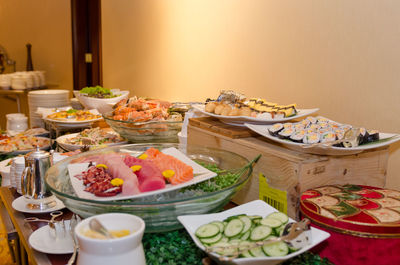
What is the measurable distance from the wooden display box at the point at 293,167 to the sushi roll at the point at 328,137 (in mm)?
50

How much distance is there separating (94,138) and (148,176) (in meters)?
1.08

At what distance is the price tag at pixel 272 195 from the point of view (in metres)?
1.07

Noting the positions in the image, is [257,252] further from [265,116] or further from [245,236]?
[265,116]

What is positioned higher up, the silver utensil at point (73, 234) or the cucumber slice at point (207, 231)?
the cucumber slice at point (207, 231)

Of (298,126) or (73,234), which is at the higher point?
(298,126)

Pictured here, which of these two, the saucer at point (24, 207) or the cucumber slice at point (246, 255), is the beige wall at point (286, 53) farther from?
the saucer at point (24, 207)

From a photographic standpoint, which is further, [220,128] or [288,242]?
[220,128]

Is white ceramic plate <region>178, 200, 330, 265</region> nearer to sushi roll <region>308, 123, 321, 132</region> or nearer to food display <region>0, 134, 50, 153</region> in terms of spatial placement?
sushi roll <region>308, 123, 321, 132</region>

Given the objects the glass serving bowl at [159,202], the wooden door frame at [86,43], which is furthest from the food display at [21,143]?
the wooden door frame at [86,43]

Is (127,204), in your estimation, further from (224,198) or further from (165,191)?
(224,198)

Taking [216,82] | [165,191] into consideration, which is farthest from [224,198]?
[216,82]

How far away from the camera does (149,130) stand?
1.77 m

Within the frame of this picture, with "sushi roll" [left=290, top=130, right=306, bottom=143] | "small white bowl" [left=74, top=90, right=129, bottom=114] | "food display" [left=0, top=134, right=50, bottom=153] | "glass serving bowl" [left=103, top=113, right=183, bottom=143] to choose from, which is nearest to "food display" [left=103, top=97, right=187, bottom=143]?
"glass serving bowl" [left=103, top=113, right=183, bottom=143]

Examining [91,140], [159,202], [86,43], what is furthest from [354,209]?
[86,43]
